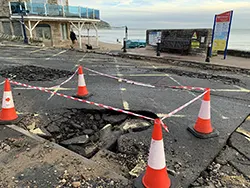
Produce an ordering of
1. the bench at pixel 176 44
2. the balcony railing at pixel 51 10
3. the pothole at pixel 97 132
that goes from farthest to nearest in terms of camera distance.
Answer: the balcony railing at pixel 51 10
the bench at pixel 176 44
the pothole at pixel 97 132

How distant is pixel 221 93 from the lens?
596cm

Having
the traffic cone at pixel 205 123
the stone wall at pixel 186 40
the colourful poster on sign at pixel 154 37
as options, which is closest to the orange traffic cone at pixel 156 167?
the traffic cone at pixel 205 123

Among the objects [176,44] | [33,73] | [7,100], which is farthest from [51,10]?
[7,100]

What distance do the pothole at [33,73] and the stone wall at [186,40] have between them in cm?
846

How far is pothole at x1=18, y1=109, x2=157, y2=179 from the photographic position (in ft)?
9.96

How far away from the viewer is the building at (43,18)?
1998cm

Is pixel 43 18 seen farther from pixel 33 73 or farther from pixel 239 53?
pixel 239 53

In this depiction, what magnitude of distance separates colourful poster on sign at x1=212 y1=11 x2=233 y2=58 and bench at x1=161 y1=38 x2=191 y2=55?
1788 millimetres

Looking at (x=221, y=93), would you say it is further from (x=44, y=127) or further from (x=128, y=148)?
(x=44, y=127)

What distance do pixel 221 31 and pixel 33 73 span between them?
10.0m

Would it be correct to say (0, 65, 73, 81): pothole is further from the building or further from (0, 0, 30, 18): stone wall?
(0, 0, 30, 18): stone wall

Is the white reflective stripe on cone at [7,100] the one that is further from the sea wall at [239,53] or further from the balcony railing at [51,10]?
the balcony railing at [51,10]

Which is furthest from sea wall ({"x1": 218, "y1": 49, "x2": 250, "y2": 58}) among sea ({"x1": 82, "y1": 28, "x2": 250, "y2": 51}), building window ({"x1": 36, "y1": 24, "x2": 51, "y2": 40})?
building window ({"x1": 36, "y1": 24, "x2": 51, "y2": 40})

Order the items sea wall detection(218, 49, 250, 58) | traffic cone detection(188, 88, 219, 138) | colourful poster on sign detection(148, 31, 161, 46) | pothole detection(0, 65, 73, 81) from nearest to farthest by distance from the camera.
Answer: traffic cone detection(188, 88, 219, 138), pothole detection(0, 65, 73, 81), sea wall detection(218, 49, 250, 58), colourful poster on sign detection(148, 31, 161, 46)
